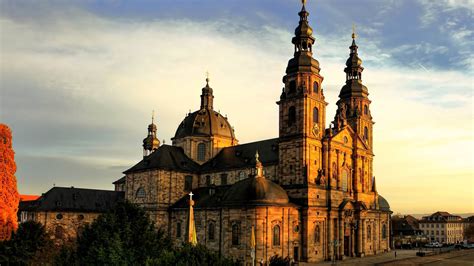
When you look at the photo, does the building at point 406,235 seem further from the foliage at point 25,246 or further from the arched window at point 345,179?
the foliage at point 25,246

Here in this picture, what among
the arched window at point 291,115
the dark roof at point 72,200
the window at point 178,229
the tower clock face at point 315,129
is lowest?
the window at point 178,229

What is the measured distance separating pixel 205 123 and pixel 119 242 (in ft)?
161

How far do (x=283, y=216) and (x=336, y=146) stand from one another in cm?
1354

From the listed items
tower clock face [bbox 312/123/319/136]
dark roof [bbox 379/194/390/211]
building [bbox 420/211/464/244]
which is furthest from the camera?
building [bbox 420/211/464/244]

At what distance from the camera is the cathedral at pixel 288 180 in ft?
176

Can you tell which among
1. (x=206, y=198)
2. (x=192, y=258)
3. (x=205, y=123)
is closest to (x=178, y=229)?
(x=206, y=198)

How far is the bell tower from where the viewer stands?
57.6m

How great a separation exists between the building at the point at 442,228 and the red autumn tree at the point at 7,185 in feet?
403

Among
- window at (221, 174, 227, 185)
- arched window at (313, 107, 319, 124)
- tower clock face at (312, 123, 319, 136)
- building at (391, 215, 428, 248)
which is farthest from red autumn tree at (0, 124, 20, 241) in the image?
building at (391, 215, 428, 248)

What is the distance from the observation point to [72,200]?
2975 inches

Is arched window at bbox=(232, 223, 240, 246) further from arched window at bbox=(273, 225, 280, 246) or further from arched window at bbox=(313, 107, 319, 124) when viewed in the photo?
arched window at bbox=(313, 107, 319, 124)

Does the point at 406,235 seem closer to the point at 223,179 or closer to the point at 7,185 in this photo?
the point at 223,179

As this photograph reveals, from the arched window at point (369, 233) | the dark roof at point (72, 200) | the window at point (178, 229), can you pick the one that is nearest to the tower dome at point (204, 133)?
the window at point (178, 229)

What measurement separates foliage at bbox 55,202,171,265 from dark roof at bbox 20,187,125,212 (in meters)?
41.8
